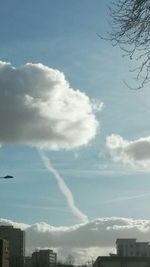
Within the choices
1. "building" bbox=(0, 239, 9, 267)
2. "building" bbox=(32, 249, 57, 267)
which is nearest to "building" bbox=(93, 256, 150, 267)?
"building" bbox=(32, 249, 57, 267)

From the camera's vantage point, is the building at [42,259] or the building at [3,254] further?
the building at [42,259]

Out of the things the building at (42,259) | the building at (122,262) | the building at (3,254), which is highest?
the building at (42,259)

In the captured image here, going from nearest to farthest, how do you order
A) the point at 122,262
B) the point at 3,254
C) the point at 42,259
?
the point at 3,254
the point at 122,262
the point at 42,259

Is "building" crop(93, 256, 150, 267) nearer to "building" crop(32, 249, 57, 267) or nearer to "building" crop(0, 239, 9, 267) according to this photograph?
"building" crop(32, 249, 57, 267)

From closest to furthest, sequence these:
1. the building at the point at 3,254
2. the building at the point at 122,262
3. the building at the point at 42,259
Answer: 1. the building at the point at 3,254
2. the building at the point at 122,262
3. the building at the point at 42,259

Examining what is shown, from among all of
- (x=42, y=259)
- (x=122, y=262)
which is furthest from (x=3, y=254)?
(x=42, y=259)

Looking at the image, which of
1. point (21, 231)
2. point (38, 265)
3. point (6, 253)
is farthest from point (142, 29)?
point (21, 231)

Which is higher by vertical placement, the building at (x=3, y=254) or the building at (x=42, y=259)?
the building at (x=42, y=259)

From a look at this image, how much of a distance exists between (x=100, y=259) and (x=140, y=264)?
6.85 meters

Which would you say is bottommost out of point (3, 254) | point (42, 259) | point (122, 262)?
point (3, 254)

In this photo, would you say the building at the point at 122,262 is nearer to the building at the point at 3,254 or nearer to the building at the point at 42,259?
the building at the point at 42,259

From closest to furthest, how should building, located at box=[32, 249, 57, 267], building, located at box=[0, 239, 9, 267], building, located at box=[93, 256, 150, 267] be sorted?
building, located at box=[0, 239, 9, 267], building, located at box=[93, 256, 150, 267], building, located at box=[32, 249, 57, 267]

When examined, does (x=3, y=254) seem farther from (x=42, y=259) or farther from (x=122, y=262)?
(x=42, y=259)

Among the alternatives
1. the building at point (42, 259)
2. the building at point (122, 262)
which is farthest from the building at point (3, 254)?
the building at point (42, 259)
